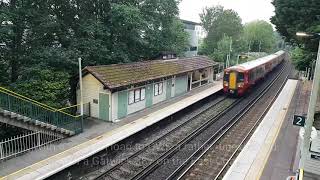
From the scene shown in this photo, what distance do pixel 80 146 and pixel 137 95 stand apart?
749 cm

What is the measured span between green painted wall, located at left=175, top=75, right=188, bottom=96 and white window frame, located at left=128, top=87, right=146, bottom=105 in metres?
6.11

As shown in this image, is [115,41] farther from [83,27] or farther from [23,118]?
[23,118]

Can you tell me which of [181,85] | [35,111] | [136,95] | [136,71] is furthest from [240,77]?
[35,111]

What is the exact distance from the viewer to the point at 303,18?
23.8 metres

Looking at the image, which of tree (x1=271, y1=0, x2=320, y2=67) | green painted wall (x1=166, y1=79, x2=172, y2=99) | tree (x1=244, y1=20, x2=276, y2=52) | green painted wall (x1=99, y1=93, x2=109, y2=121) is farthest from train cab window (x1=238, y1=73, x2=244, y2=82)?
tree (x1=244, y1=20, x2=276, y2=52)

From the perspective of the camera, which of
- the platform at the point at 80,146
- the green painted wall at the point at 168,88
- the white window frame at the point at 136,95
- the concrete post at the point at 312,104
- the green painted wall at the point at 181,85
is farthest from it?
the green painted wall at the point at 181,85

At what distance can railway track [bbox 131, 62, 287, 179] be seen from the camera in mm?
13055

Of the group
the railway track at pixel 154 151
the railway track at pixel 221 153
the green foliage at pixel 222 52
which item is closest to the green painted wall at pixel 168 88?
the railway track at pixel 154 151

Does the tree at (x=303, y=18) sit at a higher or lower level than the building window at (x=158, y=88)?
higher

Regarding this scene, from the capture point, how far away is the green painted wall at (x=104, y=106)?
62.5 feet

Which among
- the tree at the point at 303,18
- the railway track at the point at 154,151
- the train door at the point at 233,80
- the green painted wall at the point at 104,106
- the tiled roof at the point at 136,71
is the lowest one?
the railway track at the point at 154,151

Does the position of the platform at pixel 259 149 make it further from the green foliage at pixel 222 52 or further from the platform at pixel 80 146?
the green foliage at pixel 222 52

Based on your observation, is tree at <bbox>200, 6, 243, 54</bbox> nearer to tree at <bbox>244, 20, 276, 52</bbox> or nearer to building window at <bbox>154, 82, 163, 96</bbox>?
tree at <bbox>244, 20, 276, 52</bbox>

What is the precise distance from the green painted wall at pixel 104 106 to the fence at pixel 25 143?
13.4ft
